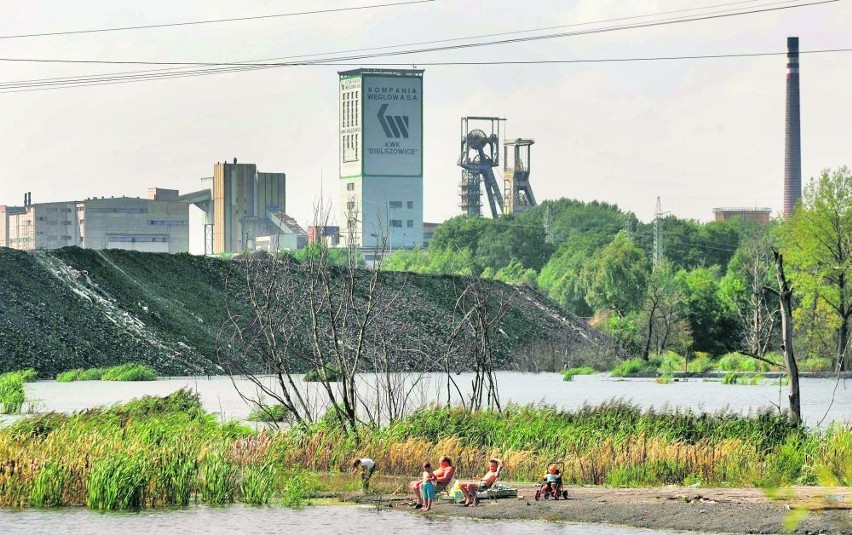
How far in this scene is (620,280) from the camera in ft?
427

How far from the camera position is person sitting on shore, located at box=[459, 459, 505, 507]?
27203mm

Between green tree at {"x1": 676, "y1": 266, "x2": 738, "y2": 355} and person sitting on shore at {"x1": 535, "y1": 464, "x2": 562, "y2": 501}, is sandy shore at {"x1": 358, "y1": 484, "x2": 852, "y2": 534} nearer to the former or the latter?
person sitting on shore at {"x1": 535, "y1": 464, "x2": 562, "y2": 501}

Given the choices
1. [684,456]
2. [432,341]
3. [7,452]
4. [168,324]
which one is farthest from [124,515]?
[432,341]

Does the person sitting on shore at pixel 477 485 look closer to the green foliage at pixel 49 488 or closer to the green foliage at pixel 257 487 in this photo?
the green foliage at pixel 257 487

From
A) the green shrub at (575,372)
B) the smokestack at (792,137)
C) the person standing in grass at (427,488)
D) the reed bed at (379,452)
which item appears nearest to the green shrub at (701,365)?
the green shrub at (575,372)

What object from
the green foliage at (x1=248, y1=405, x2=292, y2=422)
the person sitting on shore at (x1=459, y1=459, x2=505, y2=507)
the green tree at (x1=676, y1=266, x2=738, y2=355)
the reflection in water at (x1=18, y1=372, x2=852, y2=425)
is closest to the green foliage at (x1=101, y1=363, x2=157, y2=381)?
the reflection in water at (x1=18, y1=372, x2=852, y2=425)

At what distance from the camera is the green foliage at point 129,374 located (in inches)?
2746

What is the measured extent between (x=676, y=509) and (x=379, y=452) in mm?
7465

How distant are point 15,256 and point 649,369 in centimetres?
3587

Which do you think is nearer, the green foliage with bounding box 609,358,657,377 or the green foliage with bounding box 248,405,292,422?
the green foliage with bounding box 248,405,292,422

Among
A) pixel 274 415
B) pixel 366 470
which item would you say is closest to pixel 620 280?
pixel 274 415

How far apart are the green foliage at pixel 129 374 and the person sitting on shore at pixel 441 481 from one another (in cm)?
4391

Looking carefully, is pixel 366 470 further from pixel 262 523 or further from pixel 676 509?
pixel 676 509

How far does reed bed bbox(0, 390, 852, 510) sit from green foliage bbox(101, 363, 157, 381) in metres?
35.8
